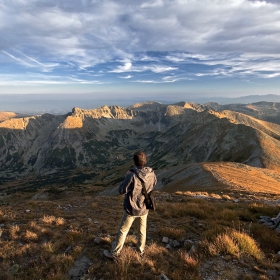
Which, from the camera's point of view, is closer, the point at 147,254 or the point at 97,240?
the point at 147,254

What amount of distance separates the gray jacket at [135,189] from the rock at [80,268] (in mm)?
2546

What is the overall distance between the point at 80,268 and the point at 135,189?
3.58 m

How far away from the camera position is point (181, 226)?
38.3ft

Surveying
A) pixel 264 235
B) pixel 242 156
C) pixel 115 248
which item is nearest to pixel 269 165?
pixel 242 156

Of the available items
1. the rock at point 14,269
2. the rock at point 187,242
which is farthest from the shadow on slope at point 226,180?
the rock at point 14,269

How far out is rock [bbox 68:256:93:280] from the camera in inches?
286

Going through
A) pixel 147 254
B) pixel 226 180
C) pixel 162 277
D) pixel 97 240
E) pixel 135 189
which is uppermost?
pixel 135 189

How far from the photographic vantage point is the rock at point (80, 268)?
727 centimetres

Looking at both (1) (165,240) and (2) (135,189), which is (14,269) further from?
(1) (165,240)

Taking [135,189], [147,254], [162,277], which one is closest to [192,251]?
[147,254]

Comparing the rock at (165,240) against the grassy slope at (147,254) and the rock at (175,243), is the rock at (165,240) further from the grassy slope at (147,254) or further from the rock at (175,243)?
the rock at (175,243)

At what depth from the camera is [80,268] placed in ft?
25.1

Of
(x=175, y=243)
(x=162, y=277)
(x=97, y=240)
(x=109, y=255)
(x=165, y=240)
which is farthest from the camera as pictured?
(x=165, y=240)

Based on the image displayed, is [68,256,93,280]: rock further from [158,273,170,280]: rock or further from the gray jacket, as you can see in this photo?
[158,273,170,280]: rock
